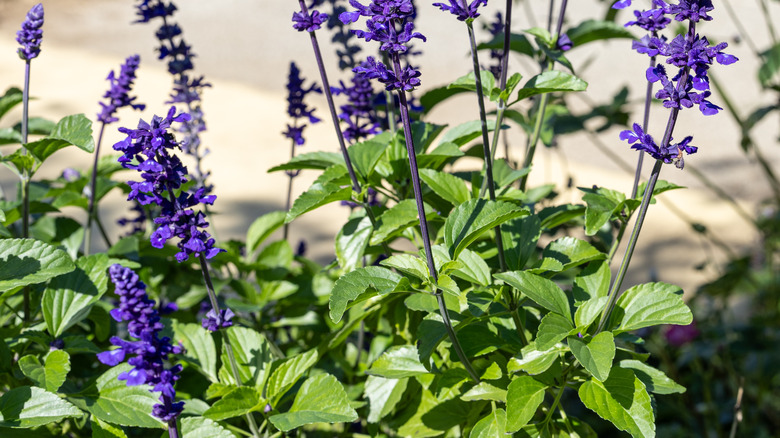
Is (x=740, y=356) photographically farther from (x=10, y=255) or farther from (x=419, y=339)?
(x=10, y=255)

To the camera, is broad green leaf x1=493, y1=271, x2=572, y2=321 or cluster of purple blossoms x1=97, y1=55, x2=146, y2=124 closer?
broad green leaf x1=493, y1=271, x2=572, y2=321

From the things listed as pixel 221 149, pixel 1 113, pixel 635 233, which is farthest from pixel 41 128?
pixel 221 149

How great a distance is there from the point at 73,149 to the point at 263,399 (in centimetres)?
450

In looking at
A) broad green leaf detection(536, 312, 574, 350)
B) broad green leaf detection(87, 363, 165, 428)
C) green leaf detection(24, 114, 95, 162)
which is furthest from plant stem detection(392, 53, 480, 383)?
green leaf detection(24, 114, 95, 162)

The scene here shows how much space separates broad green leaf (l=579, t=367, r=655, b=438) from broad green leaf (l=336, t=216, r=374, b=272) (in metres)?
0.55

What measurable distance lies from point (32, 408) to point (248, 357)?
0.44 m

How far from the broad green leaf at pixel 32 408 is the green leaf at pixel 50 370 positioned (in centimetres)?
4

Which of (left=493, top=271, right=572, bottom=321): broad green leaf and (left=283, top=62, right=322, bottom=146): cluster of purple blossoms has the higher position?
(left=283, top=62, right=322, bottom=146): cluster of purple blossoms

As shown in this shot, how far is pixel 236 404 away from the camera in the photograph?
1506 millimetres

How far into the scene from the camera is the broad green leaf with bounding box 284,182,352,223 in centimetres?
154

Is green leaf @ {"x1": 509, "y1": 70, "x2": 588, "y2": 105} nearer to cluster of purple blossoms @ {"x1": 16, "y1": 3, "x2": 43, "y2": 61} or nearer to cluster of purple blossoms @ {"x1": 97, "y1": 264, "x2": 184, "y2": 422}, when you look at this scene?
cluster of purple blossoms @ {"x1": 97, "y1": 264, "x2": 184, "y2": 422}

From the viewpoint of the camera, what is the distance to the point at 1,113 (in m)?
1.91

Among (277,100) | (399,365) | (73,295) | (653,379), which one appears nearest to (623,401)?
(653,379)

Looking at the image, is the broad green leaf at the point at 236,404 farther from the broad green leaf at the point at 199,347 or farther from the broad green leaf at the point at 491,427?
the broad green leaf at the point at 491,427
